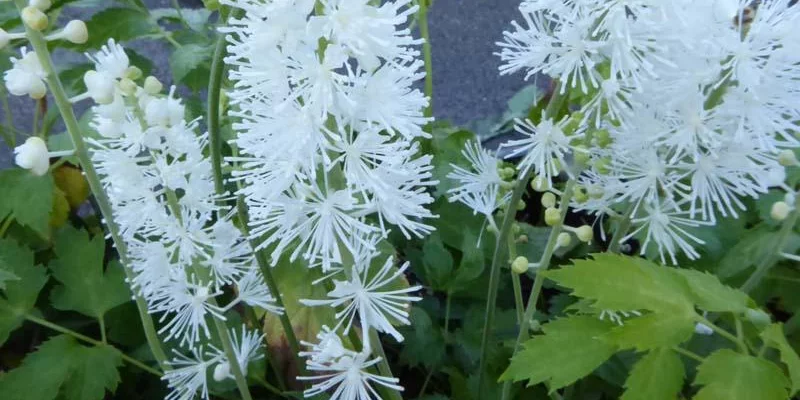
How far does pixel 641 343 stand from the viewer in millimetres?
356

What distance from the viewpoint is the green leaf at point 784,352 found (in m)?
0.36

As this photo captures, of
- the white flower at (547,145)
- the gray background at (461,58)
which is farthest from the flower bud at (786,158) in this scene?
the gray background at (461,58)

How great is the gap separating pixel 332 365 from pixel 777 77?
27 centimetres

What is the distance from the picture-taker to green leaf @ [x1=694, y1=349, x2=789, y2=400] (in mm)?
352

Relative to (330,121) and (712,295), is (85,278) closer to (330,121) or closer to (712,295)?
(330,121)

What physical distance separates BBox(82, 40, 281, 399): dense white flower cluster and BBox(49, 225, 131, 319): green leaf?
0.13 m

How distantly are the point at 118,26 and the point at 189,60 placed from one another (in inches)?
3.8

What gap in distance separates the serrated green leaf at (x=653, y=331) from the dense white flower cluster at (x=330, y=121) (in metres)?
0.11

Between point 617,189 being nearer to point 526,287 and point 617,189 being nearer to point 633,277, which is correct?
point 633,277

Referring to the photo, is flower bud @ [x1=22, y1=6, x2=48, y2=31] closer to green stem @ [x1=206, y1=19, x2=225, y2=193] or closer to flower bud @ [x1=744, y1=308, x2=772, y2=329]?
green stem @ [x1=206, y1=19, x2=225, y2=193]

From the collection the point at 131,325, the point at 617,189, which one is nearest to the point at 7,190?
the point at 131,325

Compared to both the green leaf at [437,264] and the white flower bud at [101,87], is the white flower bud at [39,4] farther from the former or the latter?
the green leaf at [437,264]

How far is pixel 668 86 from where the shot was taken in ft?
1.25

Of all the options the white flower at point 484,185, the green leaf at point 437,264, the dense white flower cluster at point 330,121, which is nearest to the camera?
the dense white flower cluster at point 330,121
